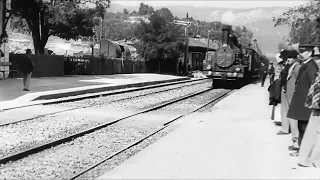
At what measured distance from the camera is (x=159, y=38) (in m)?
47.9

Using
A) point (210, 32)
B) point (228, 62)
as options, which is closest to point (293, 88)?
point (228, 62)

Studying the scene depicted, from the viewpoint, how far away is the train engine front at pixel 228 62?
29.0m

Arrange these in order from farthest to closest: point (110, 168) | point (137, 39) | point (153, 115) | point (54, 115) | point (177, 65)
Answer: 1. point (177, 65)
2. point (137, 39)
3. point (153, 115)
4. point (54, 115)
5. point (110, 168)

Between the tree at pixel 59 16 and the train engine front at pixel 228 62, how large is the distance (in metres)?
10.7

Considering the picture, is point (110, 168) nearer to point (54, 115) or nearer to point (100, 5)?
point (54, 115)

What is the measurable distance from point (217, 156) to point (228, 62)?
22.0 meters

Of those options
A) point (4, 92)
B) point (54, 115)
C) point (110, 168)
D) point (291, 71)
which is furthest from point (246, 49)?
point (110, 168)

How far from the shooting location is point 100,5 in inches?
1407

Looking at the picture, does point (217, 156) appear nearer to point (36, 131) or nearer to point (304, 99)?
point (304, 99)

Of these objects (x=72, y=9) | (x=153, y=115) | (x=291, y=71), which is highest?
(x=72, y=9)

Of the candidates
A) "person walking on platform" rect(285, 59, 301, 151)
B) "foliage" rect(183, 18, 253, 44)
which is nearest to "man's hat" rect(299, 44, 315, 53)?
"person walking on platform" rect(285, 59, 301, 151)

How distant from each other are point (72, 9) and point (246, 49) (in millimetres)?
13223

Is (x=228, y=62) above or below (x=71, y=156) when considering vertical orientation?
above

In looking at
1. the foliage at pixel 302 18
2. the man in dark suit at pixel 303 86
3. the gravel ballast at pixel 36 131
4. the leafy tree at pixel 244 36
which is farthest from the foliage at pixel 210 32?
the man in dark suit at pixel 303 86
